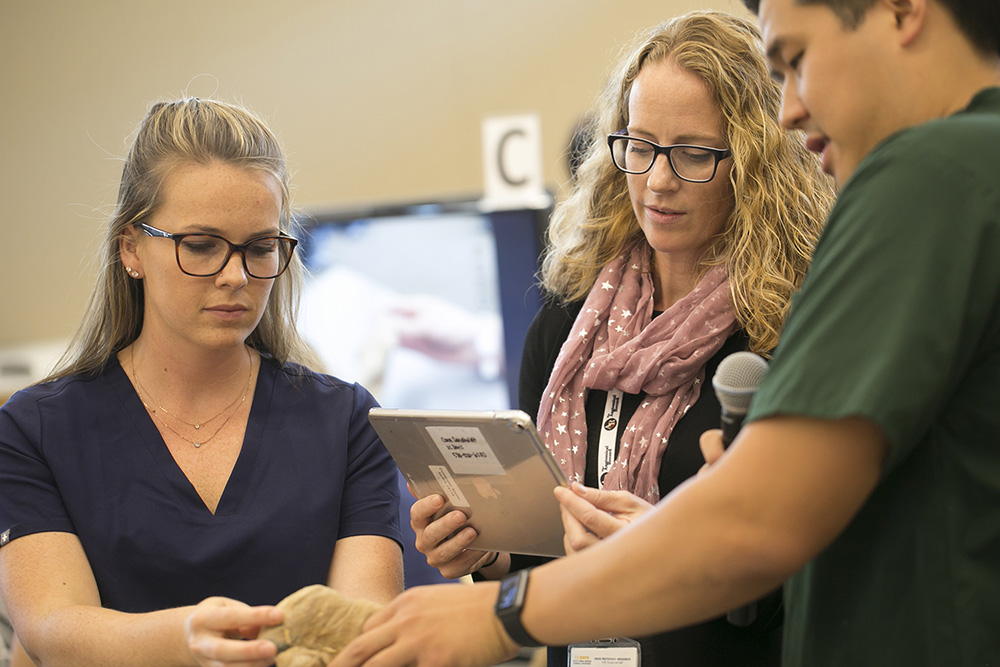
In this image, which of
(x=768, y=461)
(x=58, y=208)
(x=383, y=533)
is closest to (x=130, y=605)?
(x=383, y=533)

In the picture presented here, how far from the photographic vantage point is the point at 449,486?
1.47 m

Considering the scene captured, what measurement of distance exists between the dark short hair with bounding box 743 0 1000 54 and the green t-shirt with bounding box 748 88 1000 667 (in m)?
0.06

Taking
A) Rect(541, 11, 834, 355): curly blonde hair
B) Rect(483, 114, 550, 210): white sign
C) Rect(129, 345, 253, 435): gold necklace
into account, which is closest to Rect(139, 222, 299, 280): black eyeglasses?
Rect(129, 345, 253, 435): gold necklace

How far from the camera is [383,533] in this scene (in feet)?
5.35

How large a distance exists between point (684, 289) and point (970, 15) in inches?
36.0

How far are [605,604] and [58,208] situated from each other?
16.2 feet

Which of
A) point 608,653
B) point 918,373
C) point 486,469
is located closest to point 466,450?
point 486,469

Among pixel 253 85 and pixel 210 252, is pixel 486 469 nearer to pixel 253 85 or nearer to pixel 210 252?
pixel 210 252

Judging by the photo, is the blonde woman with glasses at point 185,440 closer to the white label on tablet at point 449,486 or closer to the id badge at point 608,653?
the white label on tablet at point 449,486

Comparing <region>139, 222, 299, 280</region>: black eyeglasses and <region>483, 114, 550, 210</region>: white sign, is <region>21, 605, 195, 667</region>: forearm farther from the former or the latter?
<region>483, 114, 550, 210</region>: white sign

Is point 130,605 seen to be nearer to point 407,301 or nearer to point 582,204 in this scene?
point 582,204

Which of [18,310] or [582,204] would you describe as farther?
[18,310]

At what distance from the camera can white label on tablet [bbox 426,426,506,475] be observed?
134cm

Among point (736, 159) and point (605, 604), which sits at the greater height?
point (736, 159)
